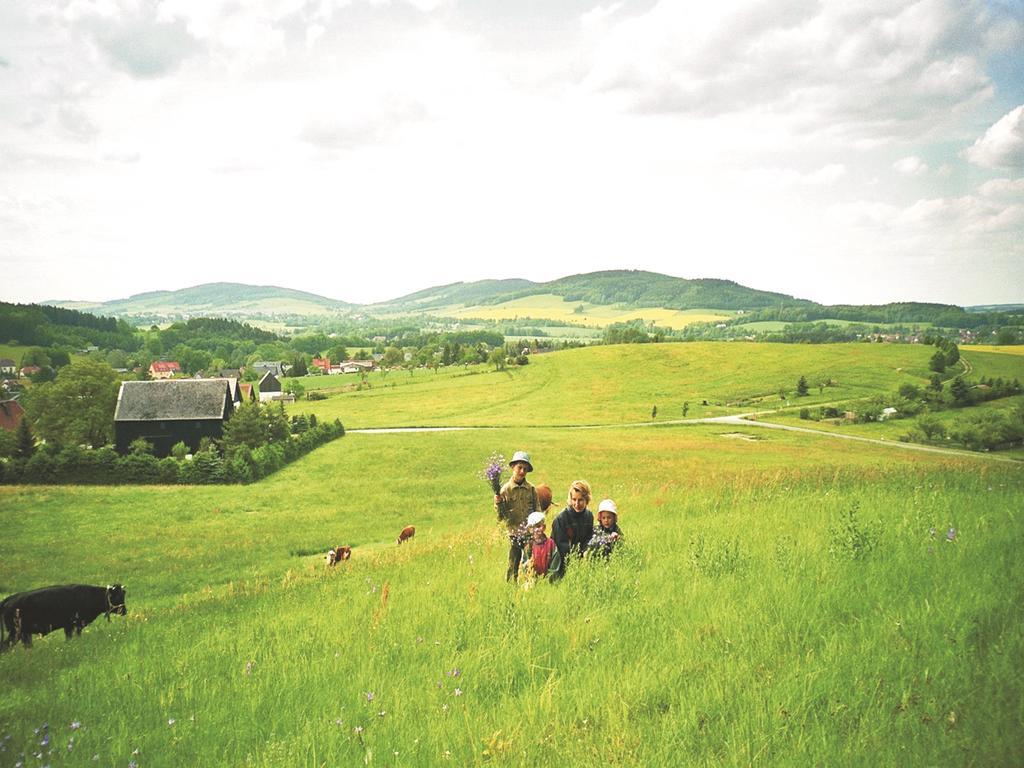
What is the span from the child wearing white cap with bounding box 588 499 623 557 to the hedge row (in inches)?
1636

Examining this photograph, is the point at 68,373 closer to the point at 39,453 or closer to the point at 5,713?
the point at 39,453

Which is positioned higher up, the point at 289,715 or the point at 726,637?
the point at 726,637

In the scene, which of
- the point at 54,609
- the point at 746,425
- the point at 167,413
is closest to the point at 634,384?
the point at 746,425

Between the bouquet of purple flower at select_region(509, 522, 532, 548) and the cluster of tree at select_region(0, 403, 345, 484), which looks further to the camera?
the cluster of tree at select_region(0, 403, 345, 484)

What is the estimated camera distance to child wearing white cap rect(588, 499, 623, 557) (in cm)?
780

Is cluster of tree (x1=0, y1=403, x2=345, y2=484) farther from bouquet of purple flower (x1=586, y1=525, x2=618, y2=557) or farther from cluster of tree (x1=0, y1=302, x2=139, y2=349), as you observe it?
cluster of tree (x1=0, y1=302, x2=139, y2=349)

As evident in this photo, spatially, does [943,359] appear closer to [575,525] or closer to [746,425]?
[746,425]

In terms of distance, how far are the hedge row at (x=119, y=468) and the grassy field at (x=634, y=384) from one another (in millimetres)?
33332

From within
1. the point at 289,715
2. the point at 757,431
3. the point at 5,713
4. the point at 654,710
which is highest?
the point at 654,710

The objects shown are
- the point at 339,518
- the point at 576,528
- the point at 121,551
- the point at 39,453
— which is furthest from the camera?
the point at 39,453

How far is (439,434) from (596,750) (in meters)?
61.0

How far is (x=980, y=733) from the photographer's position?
119 inches

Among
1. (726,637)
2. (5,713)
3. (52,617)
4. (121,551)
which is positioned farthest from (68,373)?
(726,637)

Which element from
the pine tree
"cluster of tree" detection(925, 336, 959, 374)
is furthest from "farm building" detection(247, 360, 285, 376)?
"cluster of tree" detection(925, 336, 959, 374)
